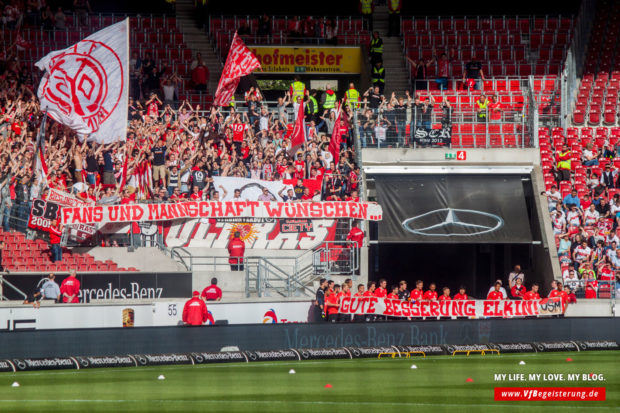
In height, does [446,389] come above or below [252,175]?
below

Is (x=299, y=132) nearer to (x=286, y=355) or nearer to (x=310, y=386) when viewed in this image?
(x=286, y=355)

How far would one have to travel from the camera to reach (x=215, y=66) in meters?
37.4

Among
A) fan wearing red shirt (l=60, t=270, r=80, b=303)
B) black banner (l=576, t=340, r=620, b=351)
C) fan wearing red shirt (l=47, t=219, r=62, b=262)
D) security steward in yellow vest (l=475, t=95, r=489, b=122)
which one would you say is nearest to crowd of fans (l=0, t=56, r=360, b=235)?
fan wearing red shirt (l=47, t=219, r=62, b=262)

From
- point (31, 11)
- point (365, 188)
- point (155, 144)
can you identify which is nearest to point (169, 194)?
point (155, 144)

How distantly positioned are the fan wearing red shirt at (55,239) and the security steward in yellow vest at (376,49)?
549 inches

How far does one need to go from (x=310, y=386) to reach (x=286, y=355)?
3.38 m

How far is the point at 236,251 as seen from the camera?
27578 millimetres

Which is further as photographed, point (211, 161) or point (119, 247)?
point (211, 161)

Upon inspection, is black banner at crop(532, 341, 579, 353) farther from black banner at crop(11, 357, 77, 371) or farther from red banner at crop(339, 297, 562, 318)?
black banner at crop(11, 357, 77, 371)

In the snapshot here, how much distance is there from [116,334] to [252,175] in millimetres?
10021

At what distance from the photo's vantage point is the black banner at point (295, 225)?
94.6 ft

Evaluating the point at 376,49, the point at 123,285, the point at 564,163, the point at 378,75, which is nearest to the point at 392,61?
the point at 376,49

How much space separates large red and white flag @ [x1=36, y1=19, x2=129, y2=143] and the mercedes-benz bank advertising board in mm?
7976

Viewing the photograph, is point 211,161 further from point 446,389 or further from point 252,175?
point 446,389
